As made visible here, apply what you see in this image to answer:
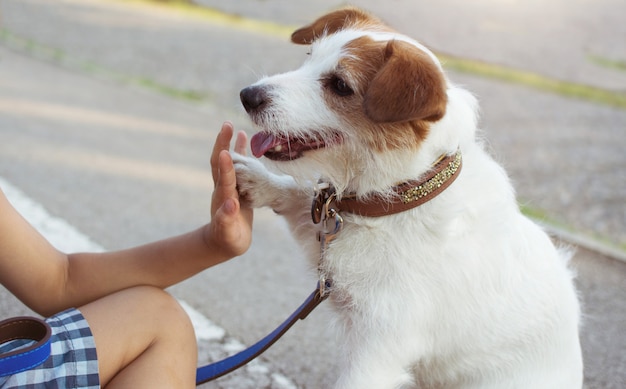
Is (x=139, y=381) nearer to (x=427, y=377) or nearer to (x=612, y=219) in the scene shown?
(x=427, y=377)

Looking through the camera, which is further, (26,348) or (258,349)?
(258,349)


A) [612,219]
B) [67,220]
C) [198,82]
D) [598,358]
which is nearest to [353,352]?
[598,358]

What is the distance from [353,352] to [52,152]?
3695 mm

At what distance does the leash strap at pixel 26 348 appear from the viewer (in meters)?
1.79

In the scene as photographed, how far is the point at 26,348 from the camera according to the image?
1.82 meters

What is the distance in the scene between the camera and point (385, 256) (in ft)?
6.81

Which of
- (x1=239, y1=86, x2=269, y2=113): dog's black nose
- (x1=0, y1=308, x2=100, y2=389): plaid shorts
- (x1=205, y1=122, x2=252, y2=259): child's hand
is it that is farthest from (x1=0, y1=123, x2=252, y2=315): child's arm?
(x1=0, y1=308, x2=100, y2=389): plaid shorts

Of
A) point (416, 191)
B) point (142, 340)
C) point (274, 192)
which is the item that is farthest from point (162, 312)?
point (416, 191)

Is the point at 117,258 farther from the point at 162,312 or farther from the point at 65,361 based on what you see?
the point at 65,361

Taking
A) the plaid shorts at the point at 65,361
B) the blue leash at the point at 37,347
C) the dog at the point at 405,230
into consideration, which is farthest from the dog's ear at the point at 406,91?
the plaid shorts at the point at 65,361

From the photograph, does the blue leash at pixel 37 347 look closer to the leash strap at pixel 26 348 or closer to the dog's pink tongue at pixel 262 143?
the leash strap at pixel 26 348

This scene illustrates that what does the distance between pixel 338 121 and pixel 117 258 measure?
876mm

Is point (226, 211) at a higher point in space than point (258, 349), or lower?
higher

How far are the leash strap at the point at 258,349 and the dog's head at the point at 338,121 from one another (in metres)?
0.37
